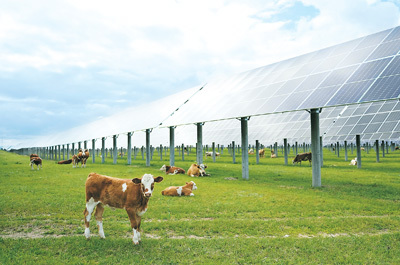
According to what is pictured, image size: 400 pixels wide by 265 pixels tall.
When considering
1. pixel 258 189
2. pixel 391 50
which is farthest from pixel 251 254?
pixel 391 50

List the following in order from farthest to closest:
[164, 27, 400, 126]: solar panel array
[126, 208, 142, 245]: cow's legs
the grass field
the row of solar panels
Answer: the row of solar panels < [164, 27, 400, 126]: solar panel array < [126, 208, 142, 245]: cow's legs < the grass field

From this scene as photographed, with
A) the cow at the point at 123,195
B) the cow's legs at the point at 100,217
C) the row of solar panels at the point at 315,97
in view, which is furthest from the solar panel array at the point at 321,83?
the cow's legs at the point at 100,217

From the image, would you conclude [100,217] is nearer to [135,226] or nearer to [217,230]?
[135,226]

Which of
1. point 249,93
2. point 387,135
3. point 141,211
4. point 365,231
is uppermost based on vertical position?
point 249,93

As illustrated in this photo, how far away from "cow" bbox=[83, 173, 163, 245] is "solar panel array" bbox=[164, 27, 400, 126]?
11746 millimetres

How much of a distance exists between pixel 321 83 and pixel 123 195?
50.3 feet

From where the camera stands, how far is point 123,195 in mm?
7320

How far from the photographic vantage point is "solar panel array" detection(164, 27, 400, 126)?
605 inches

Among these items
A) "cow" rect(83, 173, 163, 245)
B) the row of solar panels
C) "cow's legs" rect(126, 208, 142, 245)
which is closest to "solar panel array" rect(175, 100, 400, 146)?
the row of solar panels

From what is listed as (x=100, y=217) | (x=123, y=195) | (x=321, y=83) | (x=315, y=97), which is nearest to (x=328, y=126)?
(x=321, y=83)

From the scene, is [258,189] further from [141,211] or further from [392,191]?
[141,211]

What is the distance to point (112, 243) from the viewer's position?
7.22m

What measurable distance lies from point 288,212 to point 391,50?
1325 centimetres

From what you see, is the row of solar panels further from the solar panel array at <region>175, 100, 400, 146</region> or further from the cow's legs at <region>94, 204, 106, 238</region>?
the cow's legs at <region>94, 204, 106, 238</region>
